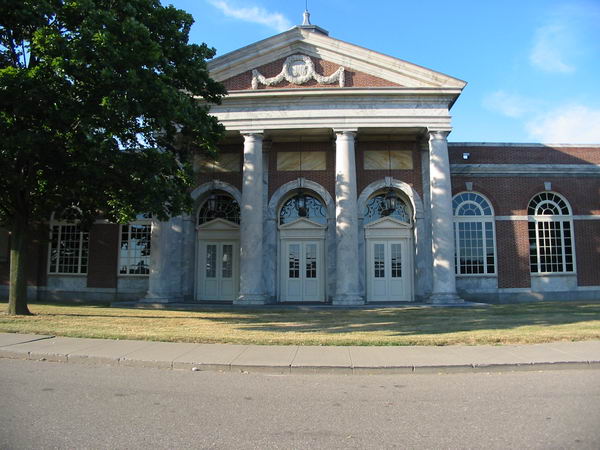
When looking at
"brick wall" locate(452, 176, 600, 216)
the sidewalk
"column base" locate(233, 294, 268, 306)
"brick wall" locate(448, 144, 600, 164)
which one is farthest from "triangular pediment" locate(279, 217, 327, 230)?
the sidewalk

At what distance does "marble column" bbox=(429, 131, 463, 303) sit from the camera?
58.9 ft

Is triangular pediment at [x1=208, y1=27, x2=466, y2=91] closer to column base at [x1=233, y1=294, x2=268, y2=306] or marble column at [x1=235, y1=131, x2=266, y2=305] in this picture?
marble column at [x1=235, y1=131, x2=266, y2=305]

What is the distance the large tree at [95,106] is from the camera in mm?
11031

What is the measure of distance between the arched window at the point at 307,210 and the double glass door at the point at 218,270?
2.52m

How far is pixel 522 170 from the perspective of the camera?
2155 centimetres

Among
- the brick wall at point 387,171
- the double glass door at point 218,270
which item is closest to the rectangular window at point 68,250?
the double glass door at point 218,270

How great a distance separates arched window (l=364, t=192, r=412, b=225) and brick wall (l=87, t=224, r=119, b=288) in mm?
11645

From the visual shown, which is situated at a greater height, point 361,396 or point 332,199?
point 332,199

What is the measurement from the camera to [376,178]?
67.7 ft

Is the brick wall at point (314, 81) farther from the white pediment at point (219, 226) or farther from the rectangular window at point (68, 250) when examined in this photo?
the rectangular window at point (68, 250)

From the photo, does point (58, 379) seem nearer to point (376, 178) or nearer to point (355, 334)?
point (355, 334)

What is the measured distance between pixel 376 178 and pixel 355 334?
11.0 meters

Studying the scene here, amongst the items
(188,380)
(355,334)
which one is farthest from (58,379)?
(355,334)

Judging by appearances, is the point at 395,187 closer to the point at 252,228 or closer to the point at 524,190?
the point at 524,190
